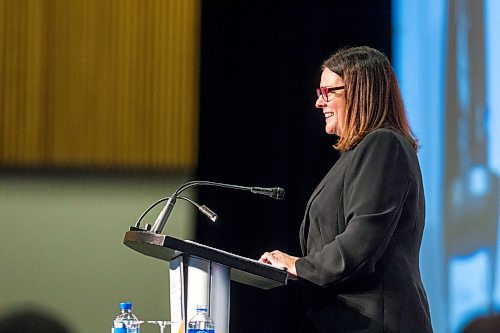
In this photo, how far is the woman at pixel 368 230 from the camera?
7.50 feet

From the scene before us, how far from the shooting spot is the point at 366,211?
2.30m

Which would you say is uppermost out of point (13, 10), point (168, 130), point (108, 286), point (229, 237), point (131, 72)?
point (13, 10)

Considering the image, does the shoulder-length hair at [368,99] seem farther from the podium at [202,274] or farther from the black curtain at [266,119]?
the black curtain at [266,119]

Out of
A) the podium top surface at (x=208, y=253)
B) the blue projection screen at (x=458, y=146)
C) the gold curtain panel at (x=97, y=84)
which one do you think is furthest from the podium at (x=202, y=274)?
the gold curtain panel at (x=97, y=84)

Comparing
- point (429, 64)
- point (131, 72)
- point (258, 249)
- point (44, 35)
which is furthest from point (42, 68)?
point (429, 64)

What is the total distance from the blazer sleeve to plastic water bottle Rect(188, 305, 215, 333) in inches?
11.1

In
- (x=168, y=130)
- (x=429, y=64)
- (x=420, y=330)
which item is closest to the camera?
(x=420, y=330)

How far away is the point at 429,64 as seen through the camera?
389cm

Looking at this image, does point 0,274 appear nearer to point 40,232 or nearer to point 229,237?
point 40,232

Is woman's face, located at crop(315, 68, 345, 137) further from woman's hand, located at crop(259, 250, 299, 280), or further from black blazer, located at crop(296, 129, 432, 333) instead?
woman's hand, located at crop(259, 250, 299, 280)

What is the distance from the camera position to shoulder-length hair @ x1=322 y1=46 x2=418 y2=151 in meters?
2.47

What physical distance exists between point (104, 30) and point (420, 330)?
8.03ft

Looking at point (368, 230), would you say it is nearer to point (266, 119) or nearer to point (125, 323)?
point (125, 323)

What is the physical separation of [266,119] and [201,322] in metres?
1.93
